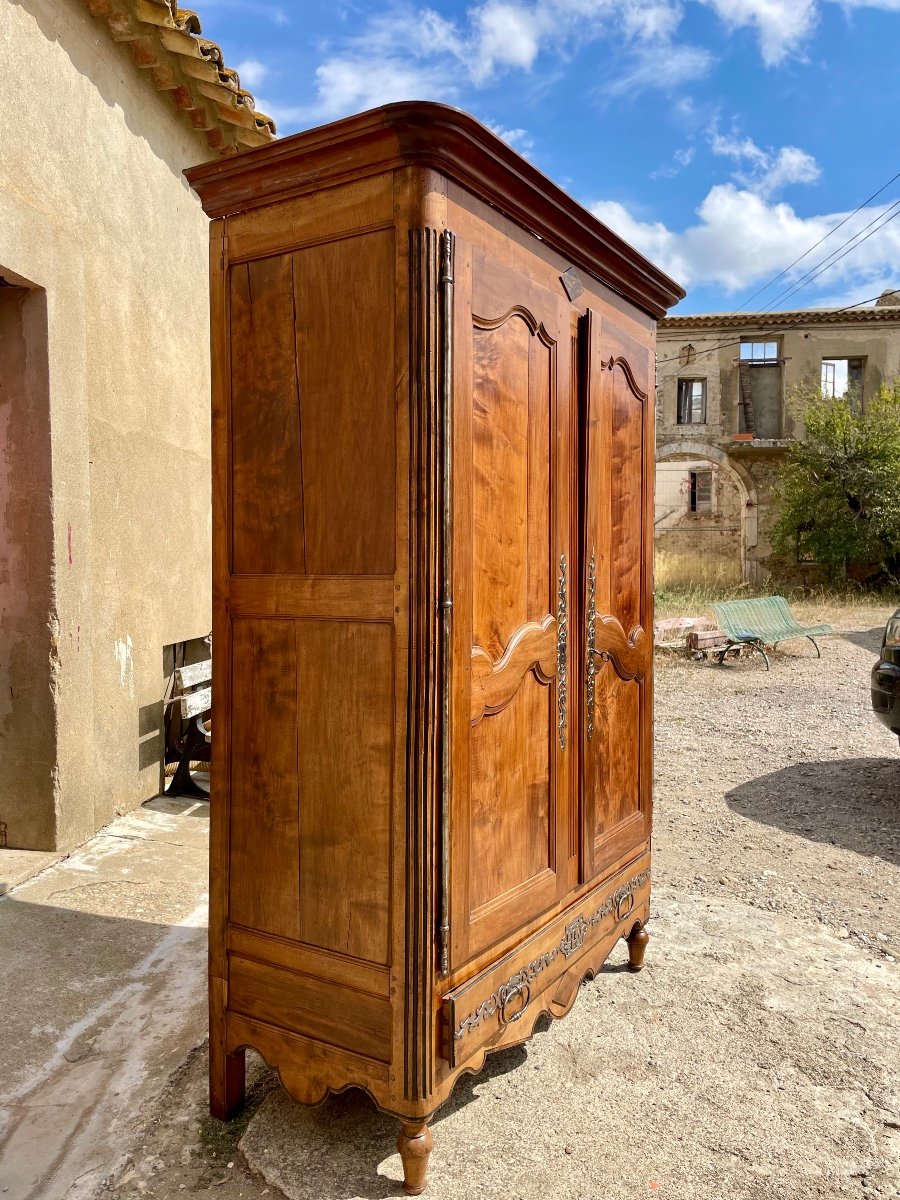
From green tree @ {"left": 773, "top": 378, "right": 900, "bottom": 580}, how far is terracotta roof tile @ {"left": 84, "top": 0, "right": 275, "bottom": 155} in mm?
14747

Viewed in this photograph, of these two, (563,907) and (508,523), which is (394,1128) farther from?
(508,523)

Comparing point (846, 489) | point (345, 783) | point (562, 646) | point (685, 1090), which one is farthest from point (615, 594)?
point (846, 489)

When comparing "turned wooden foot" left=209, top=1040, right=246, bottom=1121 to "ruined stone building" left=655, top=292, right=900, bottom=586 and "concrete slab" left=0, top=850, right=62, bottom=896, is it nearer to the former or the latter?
"concrete slab" left=0, top=850, right=62, bottom=896

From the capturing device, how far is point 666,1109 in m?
2.15

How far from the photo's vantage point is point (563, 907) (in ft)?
7.59

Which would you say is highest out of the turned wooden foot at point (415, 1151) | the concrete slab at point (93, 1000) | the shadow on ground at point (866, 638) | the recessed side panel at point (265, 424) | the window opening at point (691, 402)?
the window opening at point (691, 402)

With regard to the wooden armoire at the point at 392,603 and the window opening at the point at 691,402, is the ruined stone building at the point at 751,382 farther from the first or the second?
the wooden armoire at the point at 392,603

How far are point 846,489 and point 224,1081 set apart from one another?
57.1 feet

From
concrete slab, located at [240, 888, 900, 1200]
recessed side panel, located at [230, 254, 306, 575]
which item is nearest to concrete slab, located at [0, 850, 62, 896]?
concrete slab, located at [240, 888, 900, 1200]

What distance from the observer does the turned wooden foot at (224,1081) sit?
2.06 m

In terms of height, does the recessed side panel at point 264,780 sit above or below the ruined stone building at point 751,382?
below

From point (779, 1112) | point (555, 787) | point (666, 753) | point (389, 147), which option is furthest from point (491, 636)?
point (666, 753)

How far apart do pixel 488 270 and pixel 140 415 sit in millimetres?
3106

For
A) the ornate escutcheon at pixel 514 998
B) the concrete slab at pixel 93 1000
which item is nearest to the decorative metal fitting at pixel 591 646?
the ornate escutcheon at pixel 514 998
